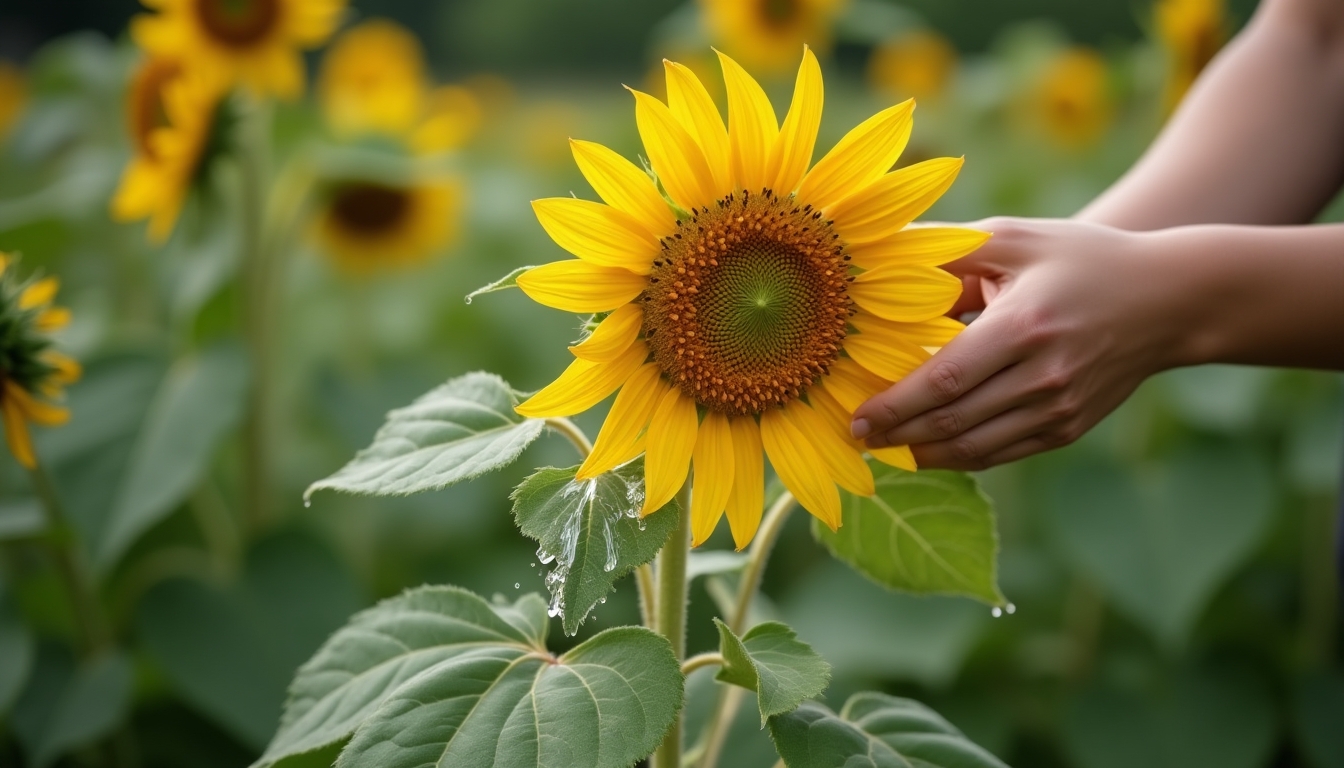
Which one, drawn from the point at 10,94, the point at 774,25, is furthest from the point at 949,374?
the point at 10,94

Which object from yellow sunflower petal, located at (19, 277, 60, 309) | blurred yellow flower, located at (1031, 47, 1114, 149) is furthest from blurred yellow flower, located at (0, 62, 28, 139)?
blurred yellow flower, located at (1031, 47, 1114, 149)

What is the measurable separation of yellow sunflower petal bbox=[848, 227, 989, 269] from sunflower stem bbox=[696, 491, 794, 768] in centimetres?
18

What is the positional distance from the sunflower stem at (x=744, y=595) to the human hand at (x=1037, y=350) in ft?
0.45

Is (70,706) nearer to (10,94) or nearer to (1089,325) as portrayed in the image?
(1089,325)

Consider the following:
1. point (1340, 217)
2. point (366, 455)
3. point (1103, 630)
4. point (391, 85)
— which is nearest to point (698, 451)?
point (366, 455)

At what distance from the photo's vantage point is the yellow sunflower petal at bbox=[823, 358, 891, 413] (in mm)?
685

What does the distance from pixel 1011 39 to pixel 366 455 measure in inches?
87.1

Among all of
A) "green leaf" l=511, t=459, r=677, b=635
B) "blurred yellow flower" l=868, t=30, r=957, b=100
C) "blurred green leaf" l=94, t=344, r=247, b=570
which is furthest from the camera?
"blurred yellow flower" l=868, t=30, r=957, b=100

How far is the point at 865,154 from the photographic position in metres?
0.66

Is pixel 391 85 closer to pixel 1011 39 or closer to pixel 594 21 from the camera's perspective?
pixel 594 21

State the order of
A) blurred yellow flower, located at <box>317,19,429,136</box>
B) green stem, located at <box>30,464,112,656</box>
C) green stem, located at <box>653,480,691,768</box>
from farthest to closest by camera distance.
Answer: blurred yellow flower, located at <box>317,19,429,136</box> < green stem, located at <box>30,464,112,656</box> < green stem, located at <box>653,480,691,768</box>

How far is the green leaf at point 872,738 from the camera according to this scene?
685 mm

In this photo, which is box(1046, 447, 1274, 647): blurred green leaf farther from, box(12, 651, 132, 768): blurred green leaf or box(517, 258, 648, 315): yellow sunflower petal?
box(12, 651, 132, 768): blurred green leaf

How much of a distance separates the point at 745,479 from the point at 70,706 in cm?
95
